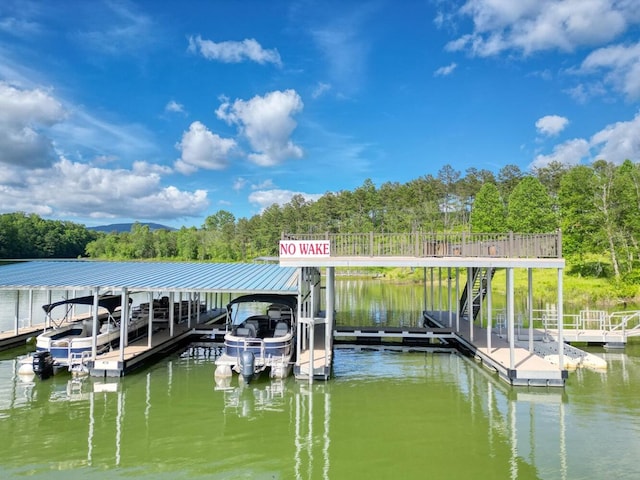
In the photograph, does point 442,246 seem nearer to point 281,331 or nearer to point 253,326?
point 281,331

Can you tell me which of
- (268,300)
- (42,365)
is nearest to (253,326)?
(268,300)

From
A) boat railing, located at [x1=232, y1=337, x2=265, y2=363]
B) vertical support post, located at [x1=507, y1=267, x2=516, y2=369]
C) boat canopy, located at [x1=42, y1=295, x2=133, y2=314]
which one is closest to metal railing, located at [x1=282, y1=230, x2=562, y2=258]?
vertical support post, located at [x1=507, y1=267, x2=516, y2=369]

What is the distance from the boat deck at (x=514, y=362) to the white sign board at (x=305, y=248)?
21.8 ft

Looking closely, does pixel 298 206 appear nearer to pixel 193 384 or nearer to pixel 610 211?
pixel 610 211

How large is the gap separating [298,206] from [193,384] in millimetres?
70157

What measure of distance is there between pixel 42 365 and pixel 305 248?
9.08 metres


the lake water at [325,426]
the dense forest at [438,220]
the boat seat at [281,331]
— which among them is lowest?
the lake water at [325,426]

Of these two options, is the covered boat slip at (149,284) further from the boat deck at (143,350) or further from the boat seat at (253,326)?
the boat seat at (253,326)

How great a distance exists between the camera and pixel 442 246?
46.2 feet

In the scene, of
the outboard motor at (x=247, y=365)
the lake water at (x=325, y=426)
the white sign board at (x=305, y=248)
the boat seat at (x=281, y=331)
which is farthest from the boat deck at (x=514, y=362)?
the outboard motor at (x=247, y=365)

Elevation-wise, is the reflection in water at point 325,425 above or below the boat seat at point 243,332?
below

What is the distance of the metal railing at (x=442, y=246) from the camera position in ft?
44.5

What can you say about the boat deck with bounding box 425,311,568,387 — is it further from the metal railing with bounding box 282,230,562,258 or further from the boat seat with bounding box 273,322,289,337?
the boat seat with bounding box 273,322,289,337

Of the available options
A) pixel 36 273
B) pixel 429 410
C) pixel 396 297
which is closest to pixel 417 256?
pixel 429 410
